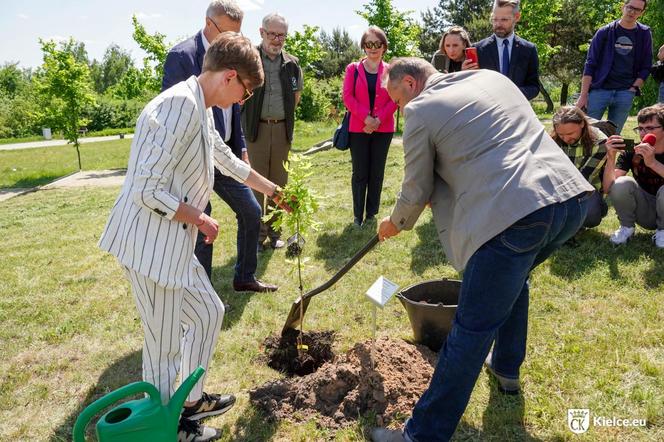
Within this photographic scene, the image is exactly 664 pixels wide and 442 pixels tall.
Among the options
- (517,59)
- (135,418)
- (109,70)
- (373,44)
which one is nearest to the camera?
(135,418)

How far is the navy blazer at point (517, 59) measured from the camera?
5.05 metres

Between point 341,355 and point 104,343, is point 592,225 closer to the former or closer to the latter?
point 341,355

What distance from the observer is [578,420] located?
104 inches

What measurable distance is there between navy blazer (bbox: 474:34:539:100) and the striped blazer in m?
3.76

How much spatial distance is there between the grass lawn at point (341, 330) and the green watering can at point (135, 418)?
64cm

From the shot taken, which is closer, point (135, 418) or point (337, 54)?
point (135, 418)

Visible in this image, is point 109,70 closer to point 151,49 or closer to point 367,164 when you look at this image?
point 151,49

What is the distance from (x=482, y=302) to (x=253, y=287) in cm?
261

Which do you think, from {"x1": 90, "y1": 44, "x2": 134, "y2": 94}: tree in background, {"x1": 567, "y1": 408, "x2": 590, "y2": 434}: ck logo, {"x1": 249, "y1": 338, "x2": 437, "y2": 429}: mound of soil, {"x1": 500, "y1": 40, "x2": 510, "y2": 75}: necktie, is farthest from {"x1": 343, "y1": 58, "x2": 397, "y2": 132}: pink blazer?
{"x1": 90, "y1": 44, "x2": 134, "y2": 94}: tree in background

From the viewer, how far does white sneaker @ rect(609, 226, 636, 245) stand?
476 centimetres

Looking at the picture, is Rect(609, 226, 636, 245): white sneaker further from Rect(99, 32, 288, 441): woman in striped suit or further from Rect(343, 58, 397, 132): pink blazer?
Rect(99, 32, 288, 441): woman in striped suit

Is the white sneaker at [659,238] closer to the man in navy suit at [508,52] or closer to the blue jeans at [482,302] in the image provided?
the man in navy suit at [508,52]

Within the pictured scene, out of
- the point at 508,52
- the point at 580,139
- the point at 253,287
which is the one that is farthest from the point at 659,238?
the point at 253,287

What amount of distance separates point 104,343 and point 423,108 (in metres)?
2.98
